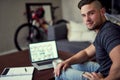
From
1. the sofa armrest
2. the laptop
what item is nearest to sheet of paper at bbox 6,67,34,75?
the laptop

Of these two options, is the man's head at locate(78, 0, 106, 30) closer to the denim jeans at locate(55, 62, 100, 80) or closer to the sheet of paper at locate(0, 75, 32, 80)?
the denim jeans at locate(55, 62, 100, 80)

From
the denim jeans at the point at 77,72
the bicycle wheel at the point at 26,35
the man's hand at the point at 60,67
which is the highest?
the man's hand at the point at 60,67

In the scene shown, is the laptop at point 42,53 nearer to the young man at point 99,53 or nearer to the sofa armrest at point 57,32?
the young man at point 99,53

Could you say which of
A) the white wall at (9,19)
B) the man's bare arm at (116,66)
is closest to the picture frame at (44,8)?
the white wall at (9,19)

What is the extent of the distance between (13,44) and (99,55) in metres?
3.06

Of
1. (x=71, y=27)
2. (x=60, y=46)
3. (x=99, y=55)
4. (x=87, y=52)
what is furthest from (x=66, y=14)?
(x=99, y=55)

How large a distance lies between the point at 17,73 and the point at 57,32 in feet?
6.49

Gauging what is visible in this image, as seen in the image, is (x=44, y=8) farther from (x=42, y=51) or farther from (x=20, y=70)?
(x=20, y=70)

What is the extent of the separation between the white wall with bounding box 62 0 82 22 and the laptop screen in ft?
8.06

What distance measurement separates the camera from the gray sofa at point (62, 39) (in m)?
3.09

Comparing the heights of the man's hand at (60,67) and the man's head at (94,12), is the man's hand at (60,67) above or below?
below

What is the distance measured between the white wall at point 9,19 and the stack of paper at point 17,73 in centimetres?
254

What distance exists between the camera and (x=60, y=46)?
128 inches

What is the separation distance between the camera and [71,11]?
4477mm
